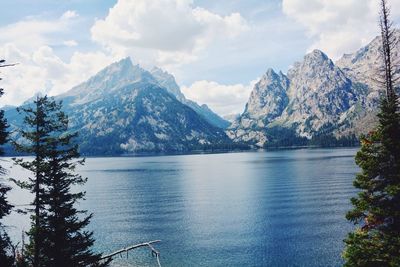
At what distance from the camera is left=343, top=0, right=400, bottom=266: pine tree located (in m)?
25.9

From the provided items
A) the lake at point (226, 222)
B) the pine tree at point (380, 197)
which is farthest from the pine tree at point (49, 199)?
the lake at point (226, 222)

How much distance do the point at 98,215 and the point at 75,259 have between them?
297ft

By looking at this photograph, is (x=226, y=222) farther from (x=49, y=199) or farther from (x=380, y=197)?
(x=380, y=197)

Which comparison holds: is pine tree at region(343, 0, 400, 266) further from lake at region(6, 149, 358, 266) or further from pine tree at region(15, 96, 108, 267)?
lake at region(6, 149, 358, 266)

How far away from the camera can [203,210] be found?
12512 centimetres

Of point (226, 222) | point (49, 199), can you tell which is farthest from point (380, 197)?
point (226, 222)

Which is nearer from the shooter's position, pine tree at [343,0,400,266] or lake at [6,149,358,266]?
pine tree at [343,0,400,266]

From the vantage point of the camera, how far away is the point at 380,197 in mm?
27344

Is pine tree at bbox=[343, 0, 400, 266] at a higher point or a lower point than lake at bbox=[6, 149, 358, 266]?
higher

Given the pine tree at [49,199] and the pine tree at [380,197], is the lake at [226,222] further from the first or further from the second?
the pine tree at [380,197]

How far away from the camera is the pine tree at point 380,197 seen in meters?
25.9

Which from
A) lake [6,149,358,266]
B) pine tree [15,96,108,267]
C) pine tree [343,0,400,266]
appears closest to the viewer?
pine tree [343,0,400,266]

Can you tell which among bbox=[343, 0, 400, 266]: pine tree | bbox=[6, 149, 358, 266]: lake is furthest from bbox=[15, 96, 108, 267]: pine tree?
bbox=[6, 149, 358, 266]: lake

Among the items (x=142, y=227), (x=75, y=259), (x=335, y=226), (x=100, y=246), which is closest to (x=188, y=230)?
(x=142, y=227)
